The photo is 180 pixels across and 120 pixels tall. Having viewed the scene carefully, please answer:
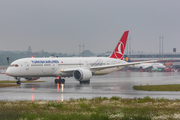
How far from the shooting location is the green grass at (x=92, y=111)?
46.0 feet

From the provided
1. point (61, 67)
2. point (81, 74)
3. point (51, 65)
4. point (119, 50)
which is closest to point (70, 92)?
point (81, 74)

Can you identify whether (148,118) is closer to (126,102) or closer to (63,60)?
(126,102)

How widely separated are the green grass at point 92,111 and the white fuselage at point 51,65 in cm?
2161

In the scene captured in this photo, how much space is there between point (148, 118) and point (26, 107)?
25.6ft

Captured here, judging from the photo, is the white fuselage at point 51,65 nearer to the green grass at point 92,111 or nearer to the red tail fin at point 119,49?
the red tail fin at point 119,49

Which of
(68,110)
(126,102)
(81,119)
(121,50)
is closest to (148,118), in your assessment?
(81,119)

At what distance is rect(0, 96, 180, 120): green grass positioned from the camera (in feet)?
46.0

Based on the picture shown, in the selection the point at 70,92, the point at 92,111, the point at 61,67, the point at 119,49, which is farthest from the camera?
the point at 119,49

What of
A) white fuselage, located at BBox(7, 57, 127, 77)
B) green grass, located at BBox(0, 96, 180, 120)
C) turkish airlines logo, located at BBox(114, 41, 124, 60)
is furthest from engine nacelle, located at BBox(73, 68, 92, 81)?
green grass, located at BBox(0, 96, 180, 120)

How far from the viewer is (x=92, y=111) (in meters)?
16.6

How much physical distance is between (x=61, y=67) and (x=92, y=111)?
92.1 feet

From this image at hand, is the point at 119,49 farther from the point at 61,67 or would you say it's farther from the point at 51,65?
the point at 51,65

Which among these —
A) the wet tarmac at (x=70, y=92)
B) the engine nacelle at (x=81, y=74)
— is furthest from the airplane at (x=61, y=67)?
the wet tarmac at (x=70, y=92)

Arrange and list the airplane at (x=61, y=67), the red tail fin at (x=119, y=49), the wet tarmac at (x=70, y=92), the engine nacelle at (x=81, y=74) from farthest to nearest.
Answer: the red tail fin at (x=119, y=49) < the engine nacelle at (x=81, y=74) < the airplane at (x=61, y=67) < the wet tarmac at (x=70, y=92)
